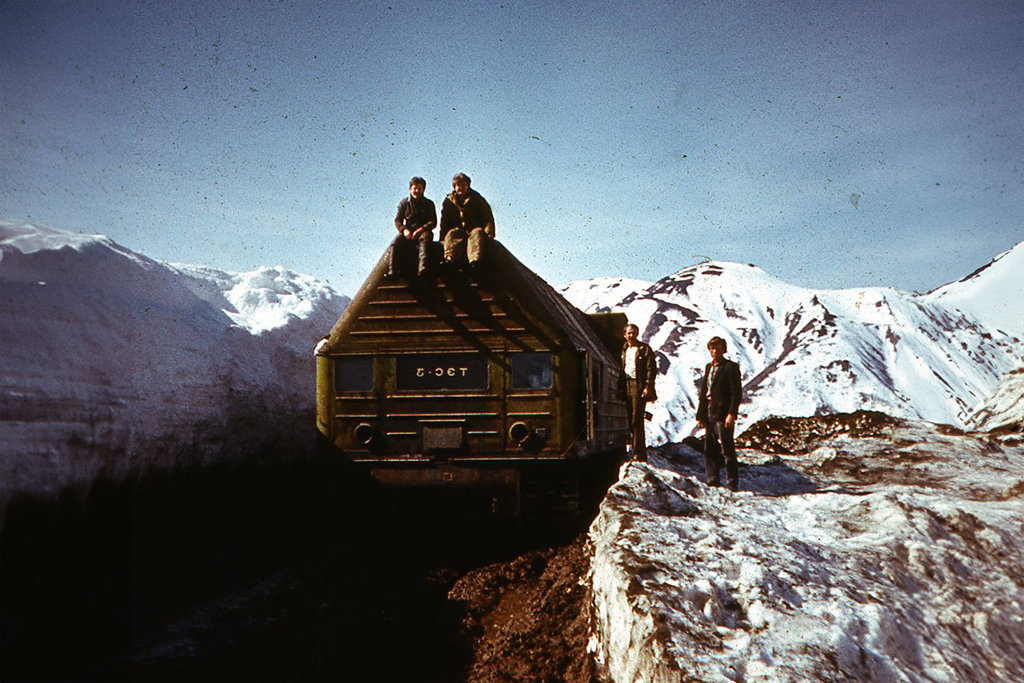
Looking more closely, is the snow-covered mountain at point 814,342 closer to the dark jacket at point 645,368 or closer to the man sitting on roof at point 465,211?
the dark jacket at point 645,368

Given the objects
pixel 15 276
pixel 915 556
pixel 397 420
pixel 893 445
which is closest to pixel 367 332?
pixel 397 420

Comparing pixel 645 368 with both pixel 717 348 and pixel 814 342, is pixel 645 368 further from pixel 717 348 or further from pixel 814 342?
pixel 814 342

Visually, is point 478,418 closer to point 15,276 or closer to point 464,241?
point 464,241

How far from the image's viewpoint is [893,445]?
1287cm

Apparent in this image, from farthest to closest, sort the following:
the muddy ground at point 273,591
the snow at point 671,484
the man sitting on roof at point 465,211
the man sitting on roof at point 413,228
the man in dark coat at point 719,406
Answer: the man sitting on roof at point 465,211 → the man in dark coat at point 719,406 → the man sitting on roof at point 413,228 → the muddy ground at point 273,591 → the snow at point 671,484

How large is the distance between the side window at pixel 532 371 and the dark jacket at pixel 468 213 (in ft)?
6.42

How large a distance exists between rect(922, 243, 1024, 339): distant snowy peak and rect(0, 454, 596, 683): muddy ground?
65078 mm

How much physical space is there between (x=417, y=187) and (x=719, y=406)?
4.67 metres

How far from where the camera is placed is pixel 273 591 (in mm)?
7617

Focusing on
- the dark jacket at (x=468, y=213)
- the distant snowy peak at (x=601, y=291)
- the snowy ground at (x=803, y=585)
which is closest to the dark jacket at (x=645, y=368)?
the snowy ground at (x=803, y=585)

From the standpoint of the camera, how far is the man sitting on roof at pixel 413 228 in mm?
8328

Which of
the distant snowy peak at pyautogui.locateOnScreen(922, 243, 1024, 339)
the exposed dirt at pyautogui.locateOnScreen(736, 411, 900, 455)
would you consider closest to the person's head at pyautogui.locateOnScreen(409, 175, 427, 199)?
the exposed dirt at pyautogui.locateOnScreen(736, 411, 900, 455)

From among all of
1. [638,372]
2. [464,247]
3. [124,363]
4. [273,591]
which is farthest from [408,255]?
[273,591]

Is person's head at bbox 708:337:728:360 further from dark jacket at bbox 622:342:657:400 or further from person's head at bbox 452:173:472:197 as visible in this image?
person's head at bbox 452:173:472:197
